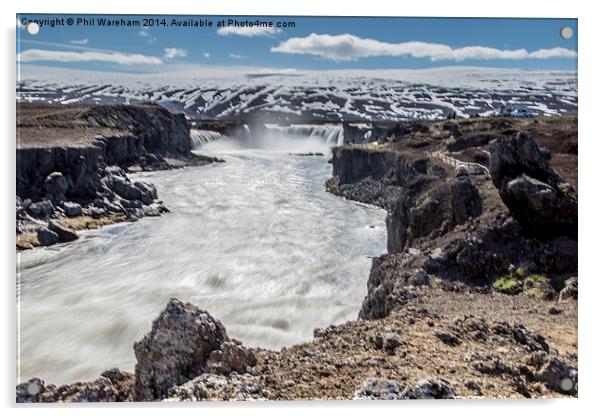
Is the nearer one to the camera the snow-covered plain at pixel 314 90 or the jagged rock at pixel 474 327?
the jagged rock at pixel 474 327

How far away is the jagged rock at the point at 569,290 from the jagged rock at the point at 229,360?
399cm

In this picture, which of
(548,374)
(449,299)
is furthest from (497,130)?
(548,374)

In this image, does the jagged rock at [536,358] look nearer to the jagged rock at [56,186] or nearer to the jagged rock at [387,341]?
the jagged rock at [387,341]

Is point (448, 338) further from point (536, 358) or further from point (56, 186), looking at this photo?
point (56, 186)

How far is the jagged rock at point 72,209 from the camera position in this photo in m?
14.7

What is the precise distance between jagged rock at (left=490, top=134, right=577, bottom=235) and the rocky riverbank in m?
6.00

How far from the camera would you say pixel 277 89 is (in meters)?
8.09

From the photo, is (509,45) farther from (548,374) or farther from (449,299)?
(548,374)

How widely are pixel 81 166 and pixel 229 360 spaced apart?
1445 cm

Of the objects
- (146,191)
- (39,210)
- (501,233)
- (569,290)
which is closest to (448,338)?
(569,290)

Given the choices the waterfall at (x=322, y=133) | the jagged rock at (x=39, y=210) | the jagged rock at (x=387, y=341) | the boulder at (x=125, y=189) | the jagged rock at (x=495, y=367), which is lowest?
the jagged rock at (x=495, y=367)

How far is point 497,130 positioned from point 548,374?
9.29m

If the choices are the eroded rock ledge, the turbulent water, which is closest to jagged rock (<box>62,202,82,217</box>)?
the turbulent water

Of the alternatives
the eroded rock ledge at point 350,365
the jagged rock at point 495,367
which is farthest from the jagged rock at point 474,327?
the jagged rock at point 495,367
